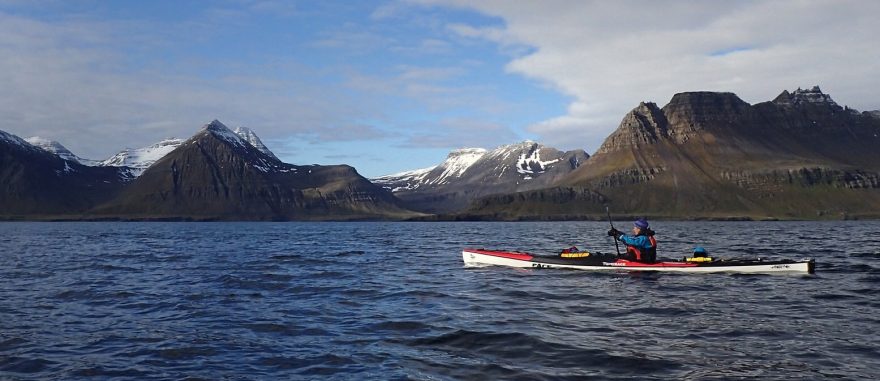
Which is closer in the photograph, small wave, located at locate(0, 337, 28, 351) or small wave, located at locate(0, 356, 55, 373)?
small wave, located at locate(0, 356, 55, 373)

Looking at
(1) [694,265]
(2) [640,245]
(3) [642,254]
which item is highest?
(2) [640,245]

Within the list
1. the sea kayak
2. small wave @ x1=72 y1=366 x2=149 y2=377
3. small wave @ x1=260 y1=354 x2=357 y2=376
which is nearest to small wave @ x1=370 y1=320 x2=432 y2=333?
small wave @ x1=260 y1=354 x2=357 y2=376

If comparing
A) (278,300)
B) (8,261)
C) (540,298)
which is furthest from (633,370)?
(8,261)

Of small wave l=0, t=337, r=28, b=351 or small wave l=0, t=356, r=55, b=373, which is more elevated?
small wave l=0, t=337, r=28, b=351

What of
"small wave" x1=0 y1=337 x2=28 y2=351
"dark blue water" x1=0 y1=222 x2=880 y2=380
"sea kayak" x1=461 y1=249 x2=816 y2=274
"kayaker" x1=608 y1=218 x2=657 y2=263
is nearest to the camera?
"dark blue water" x1=0 y1=222 x2=880 y2=380

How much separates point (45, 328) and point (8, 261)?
3978 centimetres

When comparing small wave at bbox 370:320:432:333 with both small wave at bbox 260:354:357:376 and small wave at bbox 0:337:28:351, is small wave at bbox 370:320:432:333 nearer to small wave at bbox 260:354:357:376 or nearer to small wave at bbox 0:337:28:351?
small wave at bbox 260:354:357:376

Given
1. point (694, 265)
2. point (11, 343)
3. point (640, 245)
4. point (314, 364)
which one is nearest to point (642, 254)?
point (640, 245)

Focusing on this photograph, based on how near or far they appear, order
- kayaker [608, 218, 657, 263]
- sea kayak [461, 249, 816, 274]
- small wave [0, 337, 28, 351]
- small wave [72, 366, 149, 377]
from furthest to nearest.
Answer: kayaker [608, 218, 657, 263]
sea kayak [461, 249, 816, 274]
small wave [0, 337, 28, 351]
small wave [72, 366, 149, 377]

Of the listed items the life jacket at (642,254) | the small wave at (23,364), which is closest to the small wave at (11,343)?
the small wave at (23,364)

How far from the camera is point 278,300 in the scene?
3111cm

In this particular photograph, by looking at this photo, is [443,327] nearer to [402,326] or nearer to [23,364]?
[402,326]

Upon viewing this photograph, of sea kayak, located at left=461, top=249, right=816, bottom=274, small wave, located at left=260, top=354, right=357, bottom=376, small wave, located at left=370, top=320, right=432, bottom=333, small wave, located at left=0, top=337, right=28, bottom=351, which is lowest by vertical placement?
small wave, located at left=260, top=354, right=357, bottom=376

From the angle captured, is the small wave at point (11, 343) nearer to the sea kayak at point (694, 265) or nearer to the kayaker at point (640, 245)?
the kayaker at point (640, 245)
